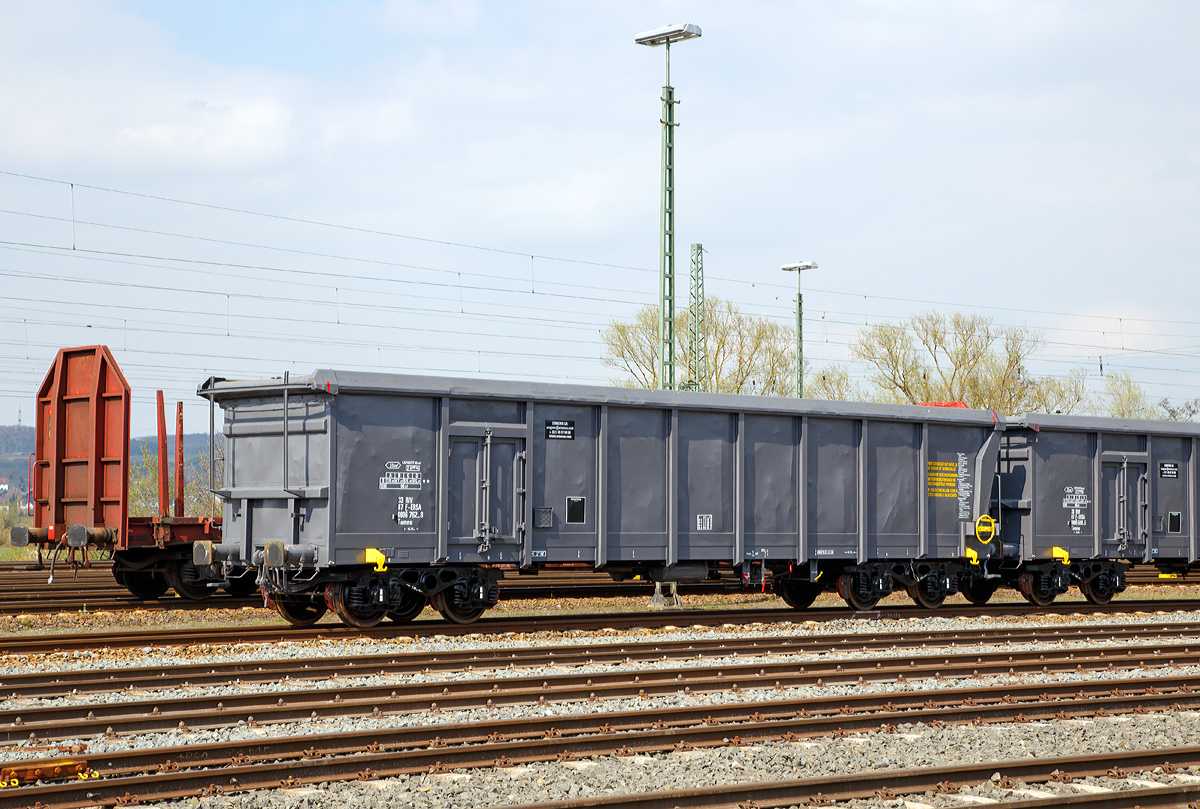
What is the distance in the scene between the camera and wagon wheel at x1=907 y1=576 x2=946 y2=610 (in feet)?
59.5

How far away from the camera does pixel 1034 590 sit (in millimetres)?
19219

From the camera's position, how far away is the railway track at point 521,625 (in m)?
12.8

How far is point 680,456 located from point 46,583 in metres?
14.0

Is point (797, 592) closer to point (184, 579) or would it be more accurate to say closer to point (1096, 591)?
point (1096, 591)

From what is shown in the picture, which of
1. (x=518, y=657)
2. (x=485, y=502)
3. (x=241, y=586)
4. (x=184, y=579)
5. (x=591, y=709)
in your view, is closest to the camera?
(x=591, y=709)

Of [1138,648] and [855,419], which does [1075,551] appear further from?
[1138,648]

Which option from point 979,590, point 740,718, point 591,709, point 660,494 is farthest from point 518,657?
point 979,590

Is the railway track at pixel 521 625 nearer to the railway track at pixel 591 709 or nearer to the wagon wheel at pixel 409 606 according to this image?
the wagon wheel at pixel 409 606

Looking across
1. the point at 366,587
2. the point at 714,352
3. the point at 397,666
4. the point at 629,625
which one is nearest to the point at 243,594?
the point at 366,587

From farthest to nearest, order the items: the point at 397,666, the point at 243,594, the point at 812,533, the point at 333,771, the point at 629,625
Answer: the point at 243,594
the point at 812,533
the point at 629,625
the point at 397,666
the point at 333,771

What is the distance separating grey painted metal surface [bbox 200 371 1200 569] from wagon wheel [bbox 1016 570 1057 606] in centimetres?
82

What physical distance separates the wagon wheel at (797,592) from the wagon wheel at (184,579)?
386 inches

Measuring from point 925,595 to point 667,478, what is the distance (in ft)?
18.1

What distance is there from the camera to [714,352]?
40.4 m
